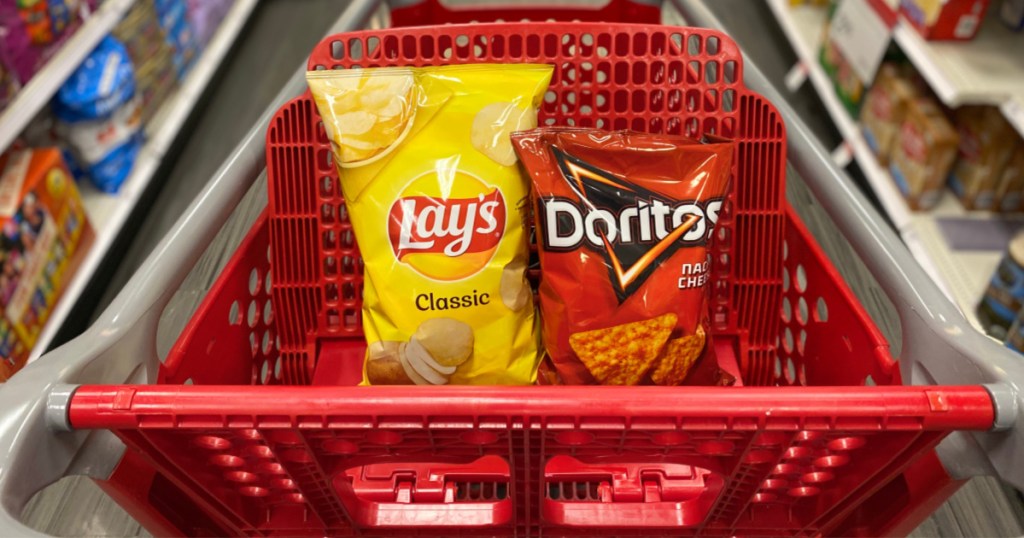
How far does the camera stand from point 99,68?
7.13 feet

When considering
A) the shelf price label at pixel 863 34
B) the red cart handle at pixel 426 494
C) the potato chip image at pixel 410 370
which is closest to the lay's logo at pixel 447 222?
the potato chip image at pixel 410 370

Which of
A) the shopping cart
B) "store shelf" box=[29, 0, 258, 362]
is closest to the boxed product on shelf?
the shopping cart

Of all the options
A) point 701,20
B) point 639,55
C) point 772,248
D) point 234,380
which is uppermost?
point 701,20

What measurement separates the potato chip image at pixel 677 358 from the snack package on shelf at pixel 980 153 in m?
1.39

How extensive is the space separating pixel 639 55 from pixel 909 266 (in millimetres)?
501

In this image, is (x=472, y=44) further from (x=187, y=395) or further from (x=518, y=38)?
(x=187, y=395)

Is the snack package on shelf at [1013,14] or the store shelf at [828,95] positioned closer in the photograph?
the snack package on shelf at [1013,14]

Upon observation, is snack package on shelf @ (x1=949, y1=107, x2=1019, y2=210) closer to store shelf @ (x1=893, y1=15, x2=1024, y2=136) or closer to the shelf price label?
store shelf @ (x1=893, y1=15, x2=1024, y2=136)

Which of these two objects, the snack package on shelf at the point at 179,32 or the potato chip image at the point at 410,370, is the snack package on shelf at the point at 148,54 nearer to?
the snack package on shelf at the point at 179,32

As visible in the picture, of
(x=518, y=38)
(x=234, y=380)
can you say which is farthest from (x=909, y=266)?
(x=234, y=380)

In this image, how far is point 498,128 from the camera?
3.54 ft

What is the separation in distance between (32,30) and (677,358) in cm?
171

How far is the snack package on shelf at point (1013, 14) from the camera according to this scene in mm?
2092

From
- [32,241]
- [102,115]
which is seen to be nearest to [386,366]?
[32,241]
